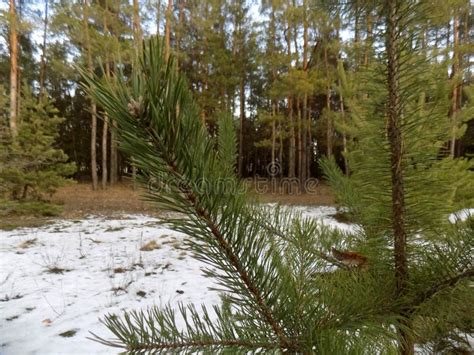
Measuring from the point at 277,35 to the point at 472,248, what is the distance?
14.8 metres

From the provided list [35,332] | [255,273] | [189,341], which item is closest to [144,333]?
[189,341]

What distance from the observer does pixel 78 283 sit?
3295 mm

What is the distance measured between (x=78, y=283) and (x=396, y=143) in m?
3.78

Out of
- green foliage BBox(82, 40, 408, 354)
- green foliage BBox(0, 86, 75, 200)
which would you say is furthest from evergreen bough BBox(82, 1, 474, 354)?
green foliage BBox(0, 86, 75, 200)

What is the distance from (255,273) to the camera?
1.58ft

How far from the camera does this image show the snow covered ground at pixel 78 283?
7.37ft

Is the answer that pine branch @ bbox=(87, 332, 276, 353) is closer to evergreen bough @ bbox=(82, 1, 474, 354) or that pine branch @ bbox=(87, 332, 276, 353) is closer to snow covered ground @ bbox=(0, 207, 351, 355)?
evergreen bough @ bbox=(82, 1, 474, 354)

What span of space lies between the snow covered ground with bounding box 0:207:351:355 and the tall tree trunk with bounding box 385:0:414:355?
2.68 feet

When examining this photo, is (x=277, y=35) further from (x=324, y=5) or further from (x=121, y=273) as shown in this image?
(x=324, y=5)

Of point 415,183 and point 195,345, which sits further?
point 415,183

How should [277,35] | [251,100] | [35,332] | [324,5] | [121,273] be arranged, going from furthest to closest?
[251,100] → [277,35] → [121,273] → [35,332] → [324,5]

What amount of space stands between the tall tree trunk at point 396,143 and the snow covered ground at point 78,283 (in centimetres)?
82

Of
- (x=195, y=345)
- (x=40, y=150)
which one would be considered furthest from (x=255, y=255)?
(x=40, y=150)

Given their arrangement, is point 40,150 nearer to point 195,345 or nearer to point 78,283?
point 78,283
